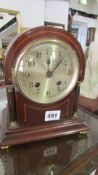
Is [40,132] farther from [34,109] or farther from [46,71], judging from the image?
[46,71]

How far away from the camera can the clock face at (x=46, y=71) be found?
0.56m

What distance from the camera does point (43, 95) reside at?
2.03 ft

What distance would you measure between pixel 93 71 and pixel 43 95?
0.48 meters

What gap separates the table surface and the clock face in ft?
0.48

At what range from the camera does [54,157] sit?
0.55 m

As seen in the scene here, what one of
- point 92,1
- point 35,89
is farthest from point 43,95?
point 92,1

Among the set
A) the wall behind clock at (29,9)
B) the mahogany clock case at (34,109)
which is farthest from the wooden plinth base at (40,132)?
the wall behind clock at (29,9)

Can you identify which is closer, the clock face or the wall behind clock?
the clock face

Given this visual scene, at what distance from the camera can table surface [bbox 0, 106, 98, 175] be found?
1.63 ft

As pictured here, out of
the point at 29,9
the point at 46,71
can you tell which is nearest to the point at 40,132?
the point at 46,71

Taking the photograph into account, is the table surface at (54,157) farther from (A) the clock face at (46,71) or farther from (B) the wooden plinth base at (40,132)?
(A) the clock face at (46,71)

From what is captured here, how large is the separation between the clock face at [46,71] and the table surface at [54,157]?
146mm

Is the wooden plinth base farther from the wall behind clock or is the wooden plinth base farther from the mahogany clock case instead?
the wall behind clock

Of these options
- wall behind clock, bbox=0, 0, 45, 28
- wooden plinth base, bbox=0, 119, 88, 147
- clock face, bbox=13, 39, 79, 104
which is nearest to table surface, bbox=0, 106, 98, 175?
wooden plinth base, bbox=0, 119, 88, 147
